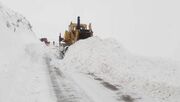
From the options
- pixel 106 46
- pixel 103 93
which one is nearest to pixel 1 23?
pixel 106 46

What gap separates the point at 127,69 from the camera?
54.7 feet

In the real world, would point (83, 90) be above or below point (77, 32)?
below

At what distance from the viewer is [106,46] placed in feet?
77.3

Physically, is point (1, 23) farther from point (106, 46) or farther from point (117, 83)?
point (117, 83)

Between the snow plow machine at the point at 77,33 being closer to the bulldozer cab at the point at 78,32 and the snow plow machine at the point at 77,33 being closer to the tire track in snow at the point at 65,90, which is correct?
the bulldozer cab at the point at 78,32

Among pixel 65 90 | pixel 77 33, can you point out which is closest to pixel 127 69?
pixel 65 90

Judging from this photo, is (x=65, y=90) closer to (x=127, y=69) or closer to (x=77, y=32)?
(x=127, y=69)

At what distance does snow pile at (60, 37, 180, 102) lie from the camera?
12.5m

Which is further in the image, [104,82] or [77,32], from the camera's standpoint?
[77,32]

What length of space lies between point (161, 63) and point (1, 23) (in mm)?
23720

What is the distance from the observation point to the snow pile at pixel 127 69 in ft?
40.9

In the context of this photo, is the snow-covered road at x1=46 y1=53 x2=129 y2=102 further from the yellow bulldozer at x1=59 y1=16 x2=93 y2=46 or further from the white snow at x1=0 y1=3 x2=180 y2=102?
the yellow bulldozer at x1=59 y1=16 x2=93 y2=46

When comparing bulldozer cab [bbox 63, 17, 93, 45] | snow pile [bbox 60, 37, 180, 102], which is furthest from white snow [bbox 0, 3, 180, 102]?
bulldozer cab [bbox 63, 17, 93, 45]

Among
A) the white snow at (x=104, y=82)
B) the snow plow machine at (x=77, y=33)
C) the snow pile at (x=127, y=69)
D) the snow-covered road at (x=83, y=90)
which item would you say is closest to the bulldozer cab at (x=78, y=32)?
the snow plow machine at (x=77, y=33)
